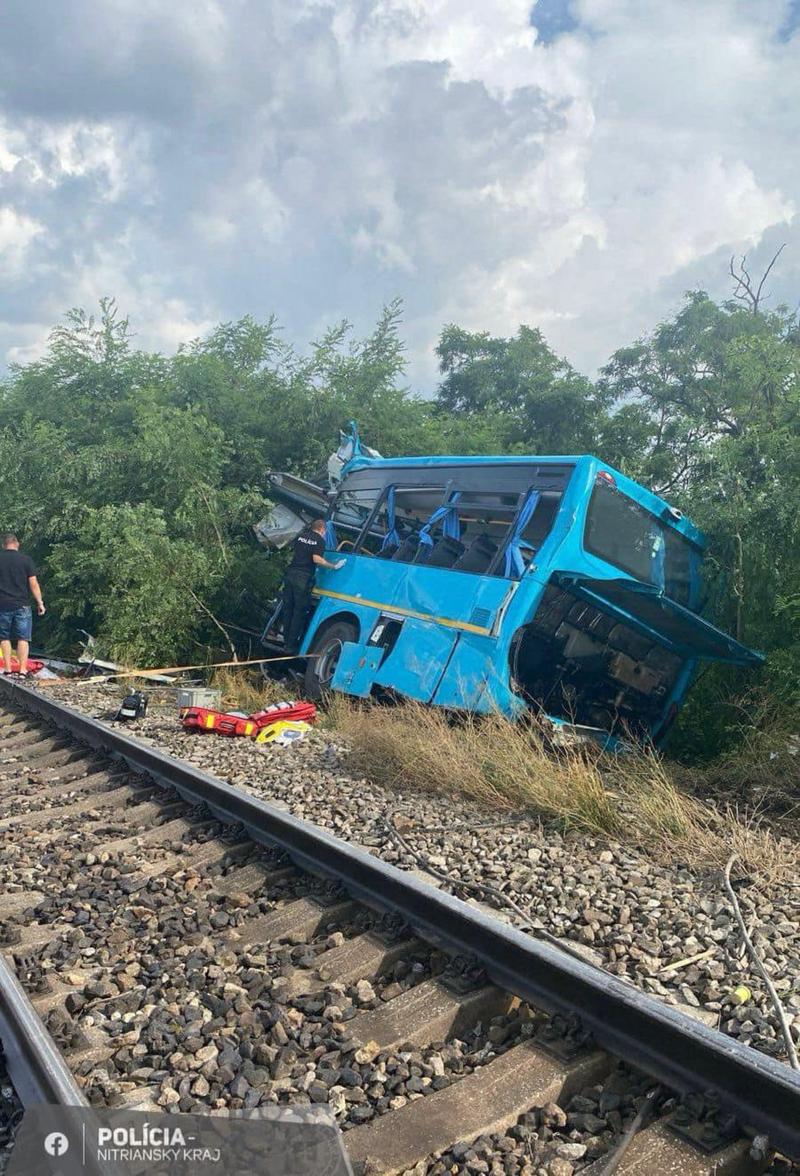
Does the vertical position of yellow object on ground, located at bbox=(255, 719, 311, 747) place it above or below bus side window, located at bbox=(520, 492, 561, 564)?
below

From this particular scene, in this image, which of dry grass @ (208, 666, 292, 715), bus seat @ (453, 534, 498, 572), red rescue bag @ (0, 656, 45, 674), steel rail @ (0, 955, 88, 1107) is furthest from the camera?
red rescue bag @ (0, 656, 45, 674)

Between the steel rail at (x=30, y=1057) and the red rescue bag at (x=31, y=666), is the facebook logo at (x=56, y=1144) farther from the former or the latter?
the red rescue bag at (x=31, y=666)

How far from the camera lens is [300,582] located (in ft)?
39.0

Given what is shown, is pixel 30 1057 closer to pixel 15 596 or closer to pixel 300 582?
pixel 300 582

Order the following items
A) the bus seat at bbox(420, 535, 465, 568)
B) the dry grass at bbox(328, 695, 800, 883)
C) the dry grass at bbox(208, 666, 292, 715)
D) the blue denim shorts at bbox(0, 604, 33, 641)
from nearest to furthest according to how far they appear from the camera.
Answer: the dry grass at bbox(328, 695, 800, 883) → the bus seat at bbox(420, 535, 465, 568) → the dry grass at bbox(208, 666, 292, 715) → the blue denim shorts at bbox(0, 604, 33, 641)

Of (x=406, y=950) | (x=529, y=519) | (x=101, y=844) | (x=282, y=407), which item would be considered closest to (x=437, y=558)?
(x=529, y=519)

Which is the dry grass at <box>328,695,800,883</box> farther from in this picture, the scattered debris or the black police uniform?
the black police uniform

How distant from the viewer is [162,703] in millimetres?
10867

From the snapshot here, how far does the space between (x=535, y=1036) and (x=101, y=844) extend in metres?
2.90

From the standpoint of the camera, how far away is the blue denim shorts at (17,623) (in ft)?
45.1

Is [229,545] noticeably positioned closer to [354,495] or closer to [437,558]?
[354,495]

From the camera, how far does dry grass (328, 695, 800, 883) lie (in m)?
5.28

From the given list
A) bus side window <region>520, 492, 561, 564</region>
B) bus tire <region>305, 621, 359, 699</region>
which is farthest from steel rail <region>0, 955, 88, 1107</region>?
bus tire <region>305, 621, 359, 699</region>

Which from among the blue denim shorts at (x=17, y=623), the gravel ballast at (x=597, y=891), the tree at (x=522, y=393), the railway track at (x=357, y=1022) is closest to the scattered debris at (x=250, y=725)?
the gravel ballast at (x=597, y=891)
